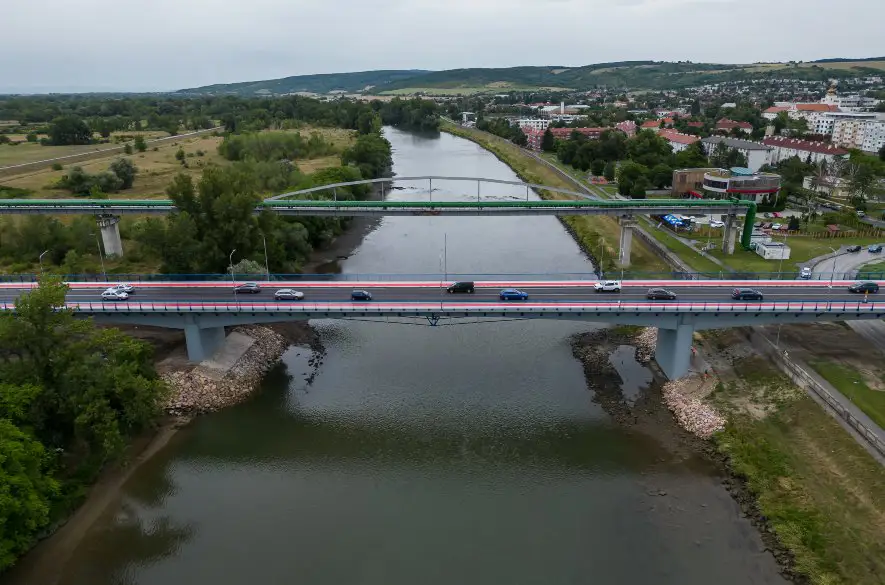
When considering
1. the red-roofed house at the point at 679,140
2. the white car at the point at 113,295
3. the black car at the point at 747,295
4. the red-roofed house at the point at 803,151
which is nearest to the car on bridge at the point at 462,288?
the black car at the point at 747,295

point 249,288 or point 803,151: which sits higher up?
point 803,151

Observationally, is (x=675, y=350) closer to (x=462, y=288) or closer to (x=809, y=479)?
(x=809, y=479)

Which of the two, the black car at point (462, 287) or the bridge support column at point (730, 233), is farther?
the bridge support column at point (730, 233)

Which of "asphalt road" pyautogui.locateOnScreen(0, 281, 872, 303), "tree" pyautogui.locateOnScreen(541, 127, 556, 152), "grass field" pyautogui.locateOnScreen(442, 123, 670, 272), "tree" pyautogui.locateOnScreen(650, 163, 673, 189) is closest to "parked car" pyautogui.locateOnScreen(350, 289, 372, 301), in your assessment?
"asphalt road" pyautogui.locateOnScreen(0, 281, 872, 303)

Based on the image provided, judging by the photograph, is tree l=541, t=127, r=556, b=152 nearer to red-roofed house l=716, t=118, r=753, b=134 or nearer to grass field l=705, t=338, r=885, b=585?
red-roofed house l=716, t=118, r=753, b=134

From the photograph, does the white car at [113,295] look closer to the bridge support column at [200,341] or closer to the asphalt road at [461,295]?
the asphalt road at [461,295]

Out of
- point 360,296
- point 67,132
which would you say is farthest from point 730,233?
point 67,132

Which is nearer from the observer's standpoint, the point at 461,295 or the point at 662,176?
the point at 461,295
